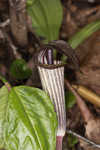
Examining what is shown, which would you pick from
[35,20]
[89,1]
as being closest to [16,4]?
[35,20]

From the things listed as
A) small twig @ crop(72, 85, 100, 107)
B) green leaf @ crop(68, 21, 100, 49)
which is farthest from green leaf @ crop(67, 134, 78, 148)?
green leaf @ crop(68, 21, 100, 49)

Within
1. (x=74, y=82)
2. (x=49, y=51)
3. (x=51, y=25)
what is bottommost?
(x=74, y=82)

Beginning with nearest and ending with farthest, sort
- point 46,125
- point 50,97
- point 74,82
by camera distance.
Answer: point 46,125
point 50,97
point 74,82

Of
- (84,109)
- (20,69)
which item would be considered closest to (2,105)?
(20,69)

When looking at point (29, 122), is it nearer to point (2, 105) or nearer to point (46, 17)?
point (2, 105)

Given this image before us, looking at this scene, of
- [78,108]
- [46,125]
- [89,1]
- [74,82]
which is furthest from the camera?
[89,1]

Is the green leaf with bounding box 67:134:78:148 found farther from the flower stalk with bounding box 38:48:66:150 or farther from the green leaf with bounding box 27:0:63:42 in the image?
the green leaf with bounding box 27:0:63:42

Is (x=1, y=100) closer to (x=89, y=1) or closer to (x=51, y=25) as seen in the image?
(x=51, y=25)
